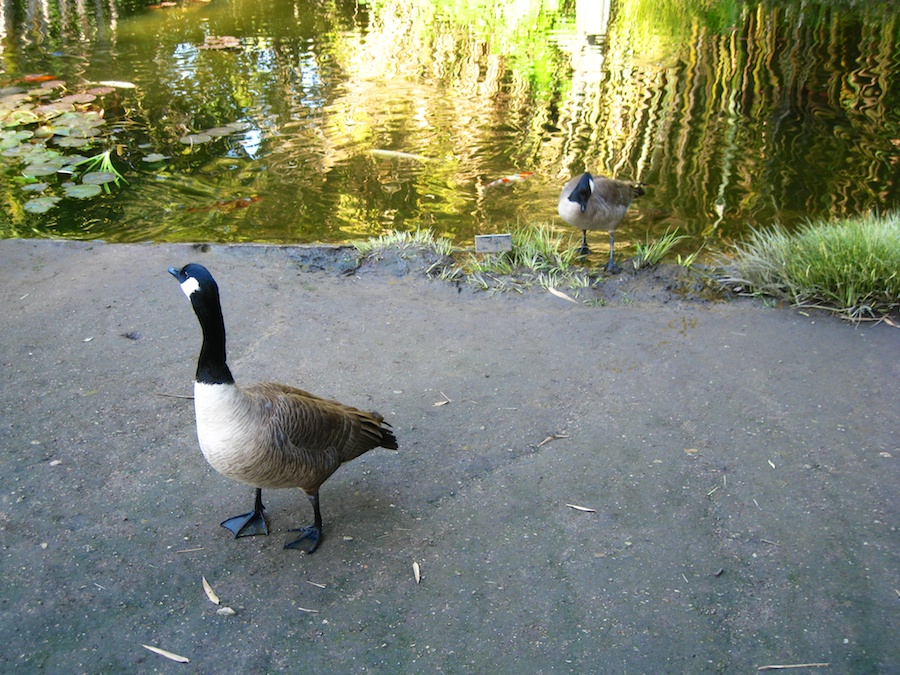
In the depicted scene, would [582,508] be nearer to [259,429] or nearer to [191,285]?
[259,429]

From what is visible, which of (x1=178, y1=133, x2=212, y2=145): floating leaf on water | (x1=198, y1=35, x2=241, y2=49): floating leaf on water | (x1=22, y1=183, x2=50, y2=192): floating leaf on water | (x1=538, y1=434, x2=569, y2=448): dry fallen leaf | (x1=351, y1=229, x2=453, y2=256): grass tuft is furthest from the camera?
(x1=198, y1=35, x2=241, y2=49): floating leaf on water

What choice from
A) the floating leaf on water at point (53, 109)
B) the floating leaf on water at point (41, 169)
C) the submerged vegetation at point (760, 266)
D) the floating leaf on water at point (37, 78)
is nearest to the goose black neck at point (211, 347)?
the submerged vegetation at point (760, 266)

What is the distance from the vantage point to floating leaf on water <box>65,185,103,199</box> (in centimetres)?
786

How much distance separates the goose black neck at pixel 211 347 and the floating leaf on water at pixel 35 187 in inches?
244

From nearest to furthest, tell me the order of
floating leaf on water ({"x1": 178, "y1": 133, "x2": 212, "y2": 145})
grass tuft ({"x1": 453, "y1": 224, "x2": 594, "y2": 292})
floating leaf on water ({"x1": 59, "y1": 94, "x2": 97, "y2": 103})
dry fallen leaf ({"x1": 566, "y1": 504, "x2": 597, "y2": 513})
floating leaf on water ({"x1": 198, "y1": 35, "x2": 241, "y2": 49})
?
dry fallen leaf ({"x1": 566, "y1": 504, "x2": 597, "y2": 513}) < grass tuft ({"x1": 453, "y1": 224, "x2": 594, "y2": 292}) < floating leaf on water ({"x1": 178, "y1": 133, "x2": 212, "y2": 145}) < floating leaf on water ({"x1": 59, "y1": 94, "x2": 97, "y2": 103}) < floating leaf on water ({"x1": 198, "y1": 35, "x2": 241, "y2": 49})

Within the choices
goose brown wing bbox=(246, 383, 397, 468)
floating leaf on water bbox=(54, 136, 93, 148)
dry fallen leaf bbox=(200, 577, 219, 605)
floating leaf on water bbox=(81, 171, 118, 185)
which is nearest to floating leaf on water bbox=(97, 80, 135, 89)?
floating leaf on water bbox=(54, 136, 93, 148)

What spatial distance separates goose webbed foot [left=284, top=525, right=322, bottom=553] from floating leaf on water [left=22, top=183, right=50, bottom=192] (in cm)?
639

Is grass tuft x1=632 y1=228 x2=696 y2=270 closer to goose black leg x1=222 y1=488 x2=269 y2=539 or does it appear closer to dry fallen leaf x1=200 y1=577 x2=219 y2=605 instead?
goose black leg x1=222 y1=488 x2=269 y2=539

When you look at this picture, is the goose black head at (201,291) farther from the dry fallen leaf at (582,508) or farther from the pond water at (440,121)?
the pond water at (440,121)

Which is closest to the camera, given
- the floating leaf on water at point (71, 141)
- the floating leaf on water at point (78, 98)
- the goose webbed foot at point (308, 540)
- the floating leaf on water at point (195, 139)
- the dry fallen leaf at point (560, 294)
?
the goose webbed foot at point (308, 540)

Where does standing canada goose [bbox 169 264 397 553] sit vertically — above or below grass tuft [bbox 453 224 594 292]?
above

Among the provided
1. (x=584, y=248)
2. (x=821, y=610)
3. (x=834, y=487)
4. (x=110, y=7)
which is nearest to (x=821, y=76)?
(x=584, y=248)

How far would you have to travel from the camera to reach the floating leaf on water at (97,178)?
8.14m

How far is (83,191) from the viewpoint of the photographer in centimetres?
790
